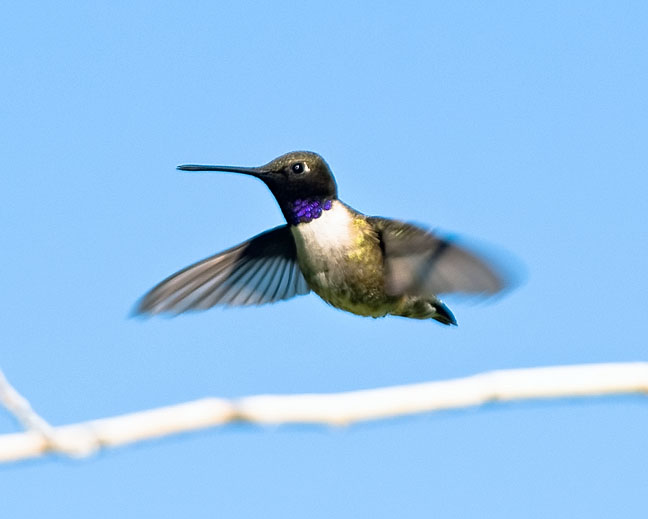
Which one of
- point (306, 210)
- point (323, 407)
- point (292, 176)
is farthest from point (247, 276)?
point (323, 407)

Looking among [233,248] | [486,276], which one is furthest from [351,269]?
[486,276]

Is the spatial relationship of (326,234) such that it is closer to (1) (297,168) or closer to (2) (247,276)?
(1) (297,168)

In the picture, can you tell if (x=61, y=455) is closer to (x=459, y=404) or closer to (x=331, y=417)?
(x=331, y=417)

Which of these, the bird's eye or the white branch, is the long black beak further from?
the white branch

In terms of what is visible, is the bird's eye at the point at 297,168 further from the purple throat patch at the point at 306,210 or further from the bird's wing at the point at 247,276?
the bird's wing at the point at 247,276

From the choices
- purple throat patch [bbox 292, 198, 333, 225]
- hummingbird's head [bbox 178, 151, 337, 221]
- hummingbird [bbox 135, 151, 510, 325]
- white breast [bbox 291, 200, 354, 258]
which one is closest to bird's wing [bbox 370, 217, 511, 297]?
hummingbird [bbox 135, 151, 510, 325]

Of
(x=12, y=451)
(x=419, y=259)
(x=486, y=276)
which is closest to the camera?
(x=12, y=451)

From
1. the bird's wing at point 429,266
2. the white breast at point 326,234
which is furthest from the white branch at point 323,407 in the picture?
the white breast at point 326,234
